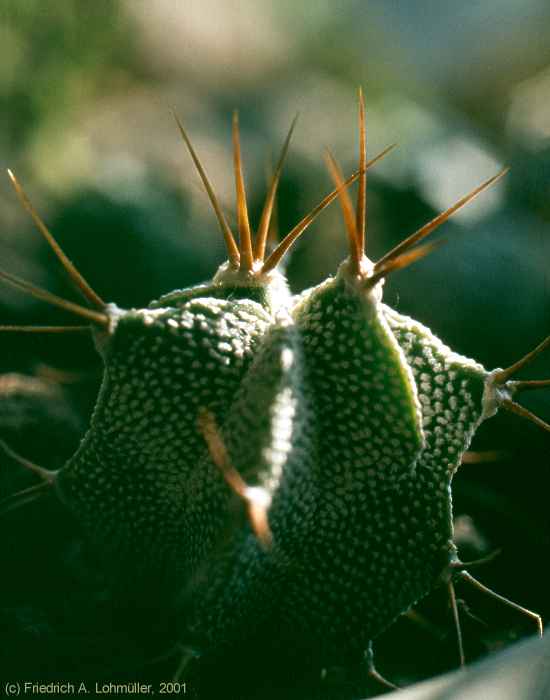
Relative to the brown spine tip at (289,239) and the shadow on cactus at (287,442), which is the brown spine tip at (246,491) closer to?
the shadow on cactus at (287,442)

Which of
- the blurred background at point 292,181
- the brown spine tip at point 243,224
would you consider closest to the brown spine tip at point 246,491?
the brown spine tip at point 243,224

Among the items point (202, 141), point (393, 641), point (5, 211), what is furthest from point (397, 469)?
point (202, 141)

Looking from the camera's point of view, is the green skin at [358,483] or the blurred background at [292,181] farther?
the blurred background at [292,181]

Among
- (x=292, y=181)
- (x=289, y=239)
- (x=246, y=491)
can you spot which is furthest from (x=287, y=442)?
(x=292, y=181)

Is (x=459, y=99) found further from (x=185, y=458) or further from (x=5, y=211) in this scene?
(x=185, y=458)

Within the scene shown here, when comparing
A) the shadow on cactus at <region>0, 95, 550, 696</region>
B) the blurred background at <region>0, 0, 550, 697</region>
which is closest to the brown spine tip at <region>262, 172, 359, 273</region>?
the shadow on cactus at <region>0, 95, 550, 696</region>

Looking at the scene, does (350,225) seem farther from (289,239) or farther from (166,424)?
(166,424)
